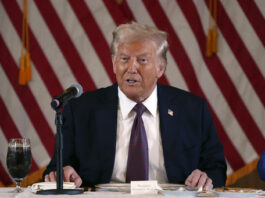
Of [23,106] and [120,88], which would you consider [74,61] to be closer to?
[23,106]

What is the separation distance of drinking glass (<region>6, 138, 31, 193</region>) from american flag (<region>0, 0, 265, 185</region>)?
1.88 metres

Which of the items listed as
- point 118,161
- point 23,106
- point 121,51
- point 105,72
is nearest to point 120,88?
point 121,51

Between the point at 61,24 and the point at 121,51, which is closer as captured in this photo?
the point at 121,51

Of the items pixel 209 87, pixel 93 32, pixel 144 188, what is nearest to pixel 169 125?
pixel 144 188

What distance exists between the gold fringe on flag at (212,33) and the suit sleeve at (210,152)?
1044 millimetres

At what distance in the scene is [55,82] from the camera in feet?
12.5

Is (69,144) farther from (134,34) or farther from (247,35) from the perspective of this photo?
(247,35)

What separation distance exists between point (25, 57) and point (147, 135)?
1.61 metres

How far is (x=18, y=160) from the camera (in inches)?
73.0

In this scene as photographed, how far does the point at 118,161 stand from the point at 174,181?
0.94ft

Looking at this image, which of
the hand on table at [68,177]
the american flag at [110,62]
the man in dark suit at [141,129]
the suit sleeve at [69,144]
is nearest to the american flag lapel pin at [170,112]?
the man in dark suit at [141,129]

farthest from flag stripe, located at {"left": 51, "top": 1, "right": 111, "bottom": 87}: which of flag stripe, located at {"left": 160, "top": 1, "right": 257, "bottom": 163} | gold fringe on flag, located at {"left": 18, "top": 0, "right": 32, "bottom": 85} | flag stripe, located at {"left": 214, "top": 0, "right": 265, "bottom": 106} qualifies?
flag stripe, located at {"left": 214, "top": 0, "right": 265, "bottom": 106}

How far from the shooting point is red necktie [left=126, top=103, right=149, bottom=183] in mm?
2328

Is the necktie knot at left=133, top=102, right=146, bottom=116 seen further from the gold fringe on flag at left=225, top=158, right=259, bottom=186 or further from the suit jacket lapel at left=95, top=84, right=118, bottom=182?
the gold fringe on flag at left=225, top=158, right=259, bottom=186
